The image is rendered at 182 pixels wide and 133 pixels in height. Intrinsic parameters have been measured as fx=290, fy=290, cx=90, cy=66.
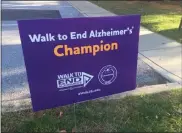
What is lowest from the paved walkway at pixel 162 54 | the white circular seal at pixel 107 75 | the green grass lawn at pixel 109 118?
the paved walkway at pixel 162 54

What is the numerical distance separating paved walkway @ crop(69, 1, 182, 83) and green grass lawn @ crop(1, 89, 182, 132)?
1.10 metres

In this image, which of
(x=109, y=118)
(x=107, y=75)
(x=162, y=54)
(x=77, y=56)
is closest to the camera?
(x=77, y=56)

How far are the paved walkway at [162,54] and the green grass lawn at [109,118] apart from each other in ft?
3.60

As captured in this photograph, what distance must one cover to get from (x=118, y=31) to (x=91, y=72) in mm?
530

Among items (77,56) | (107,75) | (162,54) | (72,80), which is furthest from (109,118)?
(162,54)

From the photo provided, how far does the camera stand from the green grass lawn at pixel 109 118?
3.28m

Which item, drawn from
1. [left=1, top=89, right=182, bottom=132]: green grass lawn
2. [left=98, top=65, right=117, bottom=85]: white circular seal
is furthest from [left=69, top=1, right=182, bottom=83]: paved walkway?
[left=98, top=65, right=117, bottom=85]: white circular seal

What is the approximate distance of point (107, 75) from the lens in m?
3.24

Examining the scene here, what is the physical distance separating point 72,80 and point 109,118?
2.50 feet

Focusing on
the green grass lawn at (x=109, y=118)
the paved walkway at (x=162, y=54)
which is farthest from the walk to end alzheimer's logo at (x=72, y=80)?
the paved walkway at (x=162, y=54)

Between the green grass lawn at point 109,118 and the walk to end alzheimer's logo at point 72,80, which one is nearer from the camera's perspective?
the walk to end alzheimer's logo at point 72,80

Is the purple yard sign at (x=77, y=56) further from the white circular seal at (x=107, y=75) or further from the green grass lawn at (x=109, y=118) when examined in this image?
the green grass lawn at (x=109, y=118)

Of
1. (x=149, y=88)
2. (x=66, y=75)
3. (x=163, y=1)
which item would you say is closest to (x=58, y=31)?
(x=66, y=75)

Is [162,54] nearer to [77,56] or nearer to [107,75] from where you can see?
[107,75]
